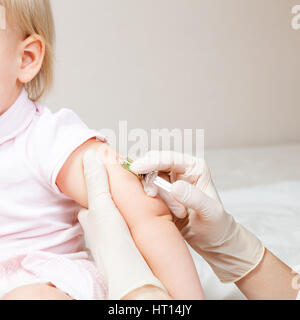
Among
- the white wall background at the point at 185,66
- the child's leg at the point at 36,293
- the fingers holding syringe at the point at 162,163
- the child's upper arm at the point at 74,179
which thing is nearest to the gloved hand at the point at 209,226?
the fingers holding syringe at the point at 162,163

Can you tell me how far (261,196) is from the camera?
5.56 feet

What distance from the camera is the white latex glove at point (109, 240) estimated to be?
701mm

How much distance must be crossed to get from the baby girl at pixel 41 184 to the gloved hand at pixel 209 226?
0.15 ft

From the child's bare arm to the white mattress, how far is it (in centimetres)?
27

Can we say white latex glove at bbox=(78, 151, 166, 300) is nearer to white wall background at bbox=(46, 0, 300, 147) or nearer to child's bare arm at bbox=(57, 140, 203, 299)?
child's bare arm at bbox=(57, 140, 203, 299)

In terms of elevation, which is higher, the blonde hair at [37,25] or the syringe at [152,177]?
the blonde hair at [37,25]

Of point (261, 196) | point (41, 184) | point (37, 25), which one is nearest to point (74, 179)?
point (41, 184)

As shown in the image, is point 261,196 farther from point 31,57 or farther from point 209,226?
point 31,57

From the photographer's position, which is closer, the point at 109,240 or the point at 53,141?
the point at 109,240

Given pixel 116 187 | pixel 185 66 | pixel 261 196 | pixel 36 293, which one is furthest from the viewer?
pixel 185 66

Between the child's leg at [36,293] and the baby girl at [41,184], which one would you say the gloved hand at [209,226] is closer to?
the baby girl at [41,184]

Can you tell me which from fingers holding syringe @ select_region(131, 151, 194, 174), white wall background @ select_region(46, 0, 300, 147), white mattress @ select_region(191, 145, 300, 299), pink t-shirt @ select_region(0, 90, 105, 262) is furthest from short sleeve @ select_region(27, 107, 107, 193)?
white wall background @ select_region(46, 0, 300, 147)

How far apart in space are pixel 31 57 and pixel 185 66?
1.85 metres

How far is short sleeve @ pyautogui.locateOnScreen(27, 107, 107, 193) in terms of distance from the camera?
875mm
